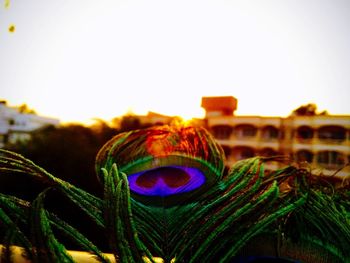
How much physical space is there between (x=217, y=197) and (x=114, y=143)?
0.64 metres

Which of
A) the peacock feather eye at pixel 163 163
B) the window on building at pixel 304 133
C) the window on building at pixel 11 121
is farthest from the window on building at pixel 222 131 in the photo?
the peacock feather eye at pixel 163 163

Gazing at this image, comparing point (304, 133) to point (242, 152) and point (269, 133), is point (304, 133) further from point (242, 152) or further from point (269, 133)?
point (242, 152)

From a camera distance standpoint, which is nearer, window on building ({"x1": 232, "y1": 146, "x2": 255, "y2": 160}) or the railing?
the railing

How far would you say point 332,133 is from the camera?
2598cm

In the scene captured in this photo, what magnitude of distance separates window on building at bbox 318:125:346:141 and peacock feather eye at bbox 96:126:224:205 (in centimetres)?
2723

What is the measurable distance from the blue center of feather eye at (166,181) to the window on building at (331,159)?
26076 mm

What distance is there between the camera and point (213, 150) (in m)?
1.74

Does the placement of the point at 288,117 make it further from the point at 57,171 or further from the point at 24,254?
the point at 24,254

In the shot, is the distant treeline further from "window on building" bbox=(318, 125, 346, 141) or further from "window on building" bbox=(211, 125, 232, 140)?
"window on building" bbox=(318, 125, 346, 141)

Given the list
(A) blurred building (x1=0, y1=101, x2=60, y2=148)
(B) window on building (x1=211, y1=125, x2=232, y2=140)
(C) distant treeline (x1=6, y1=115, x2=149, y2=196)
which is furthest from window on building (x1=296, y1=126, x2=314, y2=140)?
(A) blurred building (x1=0, y1=101, x2=60, y2=148)

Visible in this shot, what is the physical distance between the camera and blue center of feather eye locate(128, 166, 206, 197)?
A: 1.59 meters

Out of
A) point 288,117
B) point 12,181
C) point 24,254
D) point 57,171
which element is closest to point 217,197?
point 24,254

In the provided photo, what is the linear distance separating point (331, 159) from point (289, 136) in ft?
12.5

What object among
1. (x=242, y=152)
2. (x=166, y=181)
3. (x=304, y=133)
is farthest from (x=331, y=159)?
(x=166, y=181)
